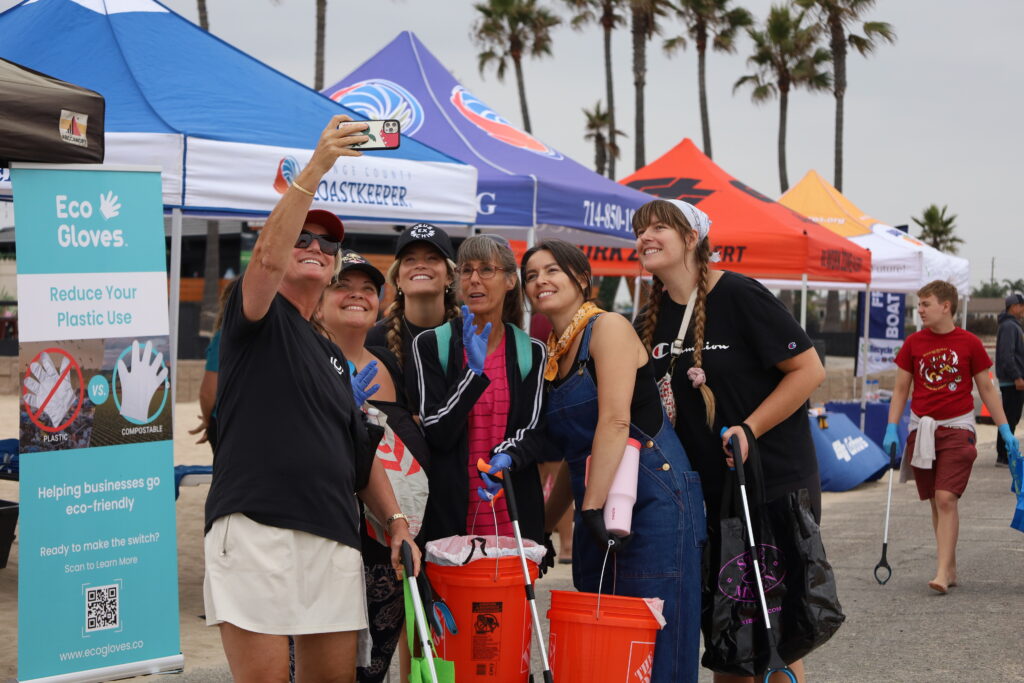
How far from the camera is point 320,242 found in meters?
3.09

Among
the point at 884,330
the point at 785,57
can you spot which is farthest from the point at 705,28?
the point at 884,330

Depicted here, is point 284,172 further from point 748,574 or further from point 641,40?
point 641,40

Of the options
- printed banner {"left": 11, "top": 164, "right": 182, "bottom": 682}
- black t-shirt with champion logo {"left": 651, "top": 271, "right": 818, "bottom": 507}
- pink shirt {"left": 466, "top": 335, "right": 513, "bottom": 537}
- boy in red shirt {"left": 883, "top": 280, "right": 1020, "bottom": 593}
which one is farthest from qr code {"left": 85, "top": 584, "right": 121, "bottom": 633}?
boy in red shirt {"left": 883, "top": 280, "right": 1020, "bottom": 593}

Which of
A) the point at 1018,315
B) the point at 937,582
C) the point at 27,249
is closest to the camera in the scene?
the point at 27,249

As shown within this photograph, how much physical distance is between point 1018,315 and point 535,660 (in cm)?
1192

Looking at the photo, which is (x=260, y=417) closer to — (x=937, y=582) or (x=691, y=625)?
(x=691, y=625)

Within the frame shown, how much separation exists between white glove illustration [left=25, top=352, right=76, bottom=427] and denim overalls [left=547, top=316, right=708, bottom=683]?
7.74 ft

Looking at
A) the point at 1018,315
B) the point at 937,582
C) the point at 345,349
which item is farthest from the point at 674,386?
the point at 1018,315

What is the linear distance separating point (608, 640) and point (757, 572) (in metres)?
0.59

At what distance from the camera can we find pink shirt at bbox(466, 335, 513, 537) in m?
3.65

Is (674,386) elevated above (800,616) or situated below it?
above

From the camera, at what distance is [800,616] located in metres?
3.74

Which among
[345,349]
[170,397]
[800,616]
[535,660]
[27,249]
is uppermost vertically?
[27,249]

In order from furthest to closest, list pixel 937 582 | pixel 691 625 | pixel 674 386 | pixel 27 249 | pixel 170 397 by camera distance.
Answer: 1. pixel 937 582
2. pixel 170 397
3. pixel 27 249
4. pixel 674 386
5. pixel 691 625
